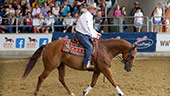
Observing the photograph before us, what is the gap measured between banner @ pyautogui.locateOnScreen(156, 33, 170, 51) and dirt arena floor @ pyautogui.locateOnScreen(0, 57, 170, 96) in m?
1.34

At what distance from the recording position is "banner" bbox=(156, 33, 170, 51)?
16.2 metres

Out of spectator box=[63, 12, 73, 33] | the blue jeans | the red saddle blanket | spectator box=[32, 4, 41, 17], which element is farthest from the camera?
spectator box=[32, 4, 41, 17]

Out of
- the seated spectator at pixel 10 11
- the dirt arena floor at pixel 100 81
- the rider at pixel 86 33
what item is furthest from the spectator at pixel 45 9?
the rider at pixel 86 33

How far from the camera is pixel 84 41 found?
8.59 metres

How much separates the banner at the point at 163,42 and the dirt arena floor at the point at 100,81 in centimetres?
134

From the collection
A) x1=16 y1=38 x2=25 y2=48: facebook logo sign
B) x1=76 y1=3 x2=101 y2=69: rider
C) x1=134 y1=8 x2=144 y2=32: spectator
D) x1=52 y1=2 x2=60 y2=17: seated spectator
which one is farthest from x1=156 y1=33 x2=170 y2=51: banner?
x1=76 y1=3 x2=101 y2=69: rider

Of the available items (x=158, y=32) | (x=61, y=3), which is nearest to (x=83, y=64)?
(x=158, y=32)

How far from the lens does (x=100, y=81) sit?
Answer: 11.0 meters

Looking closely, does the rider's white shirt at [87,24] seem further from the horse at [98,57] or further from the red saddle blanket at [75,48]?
the horse at [98,57]

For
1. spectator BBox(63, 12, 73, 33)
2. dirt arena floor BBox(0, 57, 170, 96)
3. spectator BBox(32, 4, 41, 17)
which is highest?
spectator BBox(32, 4, 41, 17)

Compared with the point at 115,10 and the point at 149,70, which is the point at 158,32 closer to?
the point at 115,10

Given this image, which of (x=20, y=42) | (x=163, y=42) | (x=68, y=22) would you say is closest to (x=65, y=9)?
(x=68, y=22)

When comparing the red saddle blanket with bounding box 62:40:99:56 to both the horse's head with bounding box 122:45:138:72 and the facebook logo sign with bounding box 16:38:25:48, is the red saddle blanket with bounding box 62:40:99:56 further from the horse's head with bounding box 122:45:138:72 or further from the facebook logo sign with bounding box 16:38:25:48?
the facebook logo sign with bounding box 16:38:25:48

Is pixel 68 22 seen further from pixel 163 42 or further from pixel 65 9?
pixel 163 42
